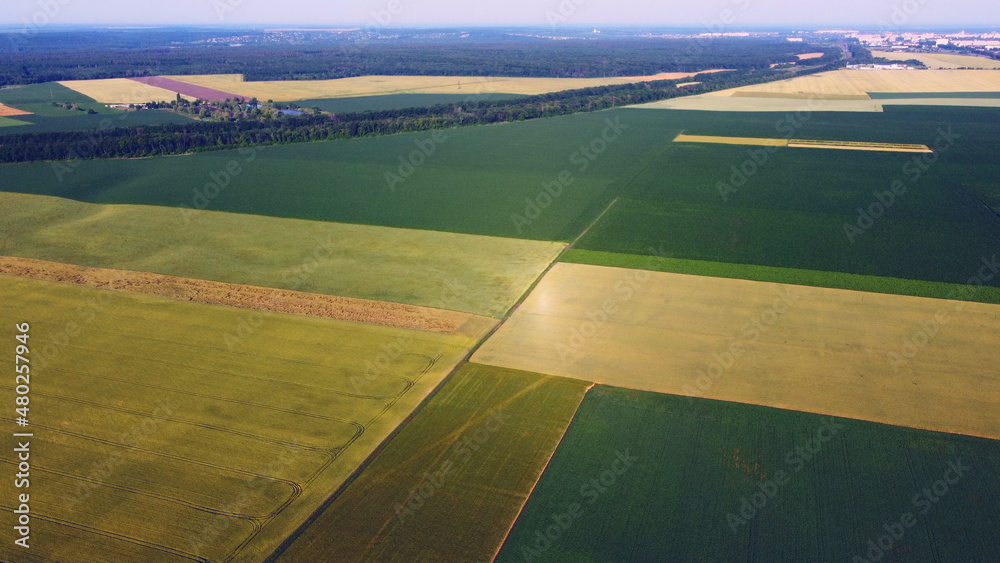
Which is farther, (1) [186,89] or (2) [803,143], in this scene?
(1) [186,89]

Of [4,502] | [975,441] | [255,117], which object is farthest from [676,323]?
[255,117]

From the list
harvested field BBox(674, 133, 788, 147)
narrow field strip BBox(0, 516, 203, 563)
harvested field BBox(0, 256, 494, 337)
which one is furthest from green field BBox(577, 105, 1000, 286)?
narrow field strip BBox(0, 516, 203, 563)

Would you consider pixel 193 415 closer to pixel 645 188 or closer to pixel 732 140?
pixel 645 188

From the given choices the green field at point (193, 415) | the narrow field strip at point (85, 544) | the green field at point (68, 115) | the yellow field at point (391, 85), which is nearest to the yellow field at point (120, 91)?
the green field at point (68, 115)

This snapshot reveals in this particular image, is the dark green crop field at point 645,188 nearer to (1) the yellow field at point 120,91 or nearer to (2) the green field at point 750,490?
(2) the green field at point 750,490

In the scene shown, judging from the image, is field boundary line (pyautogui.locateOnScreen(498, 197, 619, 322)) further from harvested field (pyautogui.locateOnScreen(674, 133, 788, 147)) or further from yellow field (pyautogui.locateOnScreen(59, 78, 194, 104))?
yellow field (pyautogui.locateOnScreen(59, 78, 194, 104))

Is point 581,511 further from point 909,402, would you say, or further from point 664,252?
point 664,252

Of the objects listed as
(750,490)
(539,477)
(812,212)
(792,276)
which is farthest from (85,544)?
(812,212)
